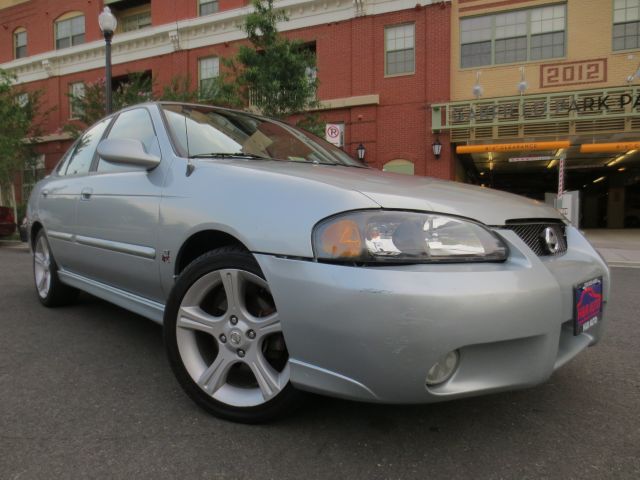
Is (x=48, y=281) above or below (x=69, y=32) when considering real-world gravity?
below

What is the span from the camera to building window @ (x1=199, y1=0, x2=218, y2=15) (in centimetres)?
1702

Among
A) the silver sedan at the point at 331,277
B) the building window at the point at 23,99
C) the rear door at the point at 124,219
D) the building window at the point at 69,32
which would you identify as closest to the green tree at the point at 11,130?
the building window at the point at 23,99

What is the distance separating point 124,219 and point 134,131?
2.27 ft

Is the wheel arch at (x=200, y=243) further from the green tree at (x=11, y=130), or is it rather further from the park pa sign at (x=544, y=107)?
the green tree at (x=11, y=130)

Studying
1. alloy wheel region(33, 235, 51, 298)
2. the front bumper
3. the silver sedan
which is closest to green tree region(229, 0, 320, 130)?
alloy wheel region(33, 235, 51, 298)

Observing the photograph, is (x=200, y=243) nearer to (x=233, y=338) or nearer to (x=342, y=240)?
(x=233, y=338)

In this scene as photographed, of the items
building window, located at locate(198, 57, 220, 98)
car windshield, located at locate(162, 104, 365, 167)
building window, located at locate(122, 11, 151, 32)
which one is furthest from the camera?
building window, located at locate(122, 11, 151, 32)

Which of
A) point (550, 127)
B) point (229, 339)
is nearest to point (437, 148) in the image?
point (550, 127)

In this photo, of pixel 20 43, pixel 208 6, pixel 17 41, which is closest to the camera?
pixel 208 6

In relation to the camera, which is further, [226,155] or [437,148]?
[437,148]

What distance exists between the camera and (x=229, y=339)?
203 centimetres

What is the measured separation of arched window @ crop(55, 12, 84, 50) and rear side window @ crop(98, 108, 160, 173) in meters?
20.0

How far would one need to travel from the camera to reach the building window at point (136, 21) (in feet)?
62.1

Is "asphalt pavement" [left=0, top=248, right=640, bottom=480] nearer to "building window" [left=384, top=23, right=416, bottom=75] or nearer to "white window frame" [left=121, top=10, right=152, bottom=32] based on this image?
"building window" [left=384, top=23, right=416, bottom=75]
